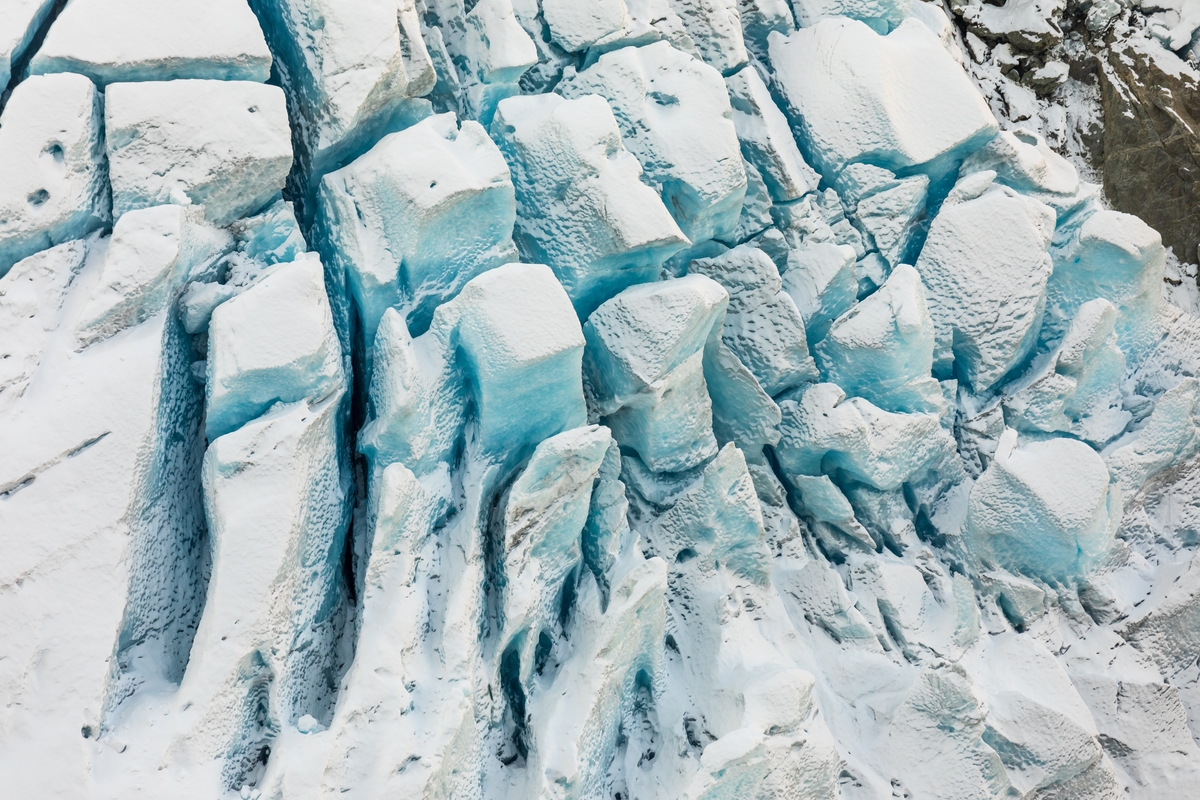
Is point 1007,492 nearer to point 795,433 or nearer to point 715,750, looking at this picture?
point 795,433

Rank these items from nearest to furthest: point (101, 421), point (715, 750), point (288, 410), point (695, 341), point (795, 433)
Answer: point (101, 421), point (288, 410), point (715, 750), point (695, 341), point (795, 433)

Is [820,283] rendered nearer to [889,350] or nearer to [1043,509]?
[889,350]

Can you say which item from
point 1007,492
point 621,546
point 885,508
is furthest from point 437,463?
point 1007,492

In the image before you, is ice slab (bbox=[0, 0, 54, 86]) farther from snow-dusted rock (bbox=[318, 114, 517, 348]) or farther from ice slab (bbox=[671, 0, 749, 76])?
ice slab (bbox=[671, 0, 749, 76])

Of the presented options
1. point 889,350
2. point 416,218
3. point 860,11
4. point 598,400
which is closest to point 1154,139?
point 860,11

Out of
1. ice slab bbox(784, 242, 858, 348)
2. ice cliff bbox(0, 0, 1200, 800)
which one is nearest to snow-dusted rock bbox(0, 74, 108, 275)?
ice cliff bbox(0, 0, 1200, 800)

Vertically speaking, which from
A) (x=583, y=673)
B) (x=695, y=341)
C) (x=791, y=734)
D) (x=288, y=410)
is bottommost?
(x=791, y=734)
